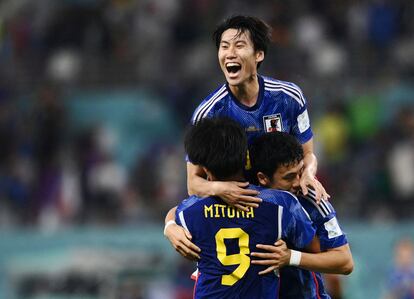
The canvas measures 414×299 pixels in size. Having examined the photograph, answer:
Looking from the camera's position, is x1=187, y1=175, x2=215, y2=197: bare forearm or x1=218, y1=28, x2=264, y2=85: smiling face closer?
x1=187, y1=175, x2=215, y2=197: bare forearm

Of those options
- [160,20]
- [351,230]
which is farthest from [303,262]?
[160,20]

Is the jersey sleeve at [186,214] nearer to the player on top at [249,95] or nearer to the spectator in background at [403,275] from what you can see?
the player on top at [249,95]

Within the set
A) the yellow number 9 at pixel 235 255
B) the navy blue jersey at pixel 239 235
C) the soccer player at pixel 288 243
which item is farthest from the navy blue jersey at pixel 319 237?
the yellow number 9 at pixel 235 255

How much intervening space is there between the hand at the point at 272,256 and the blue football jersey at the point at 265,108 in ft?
2.94

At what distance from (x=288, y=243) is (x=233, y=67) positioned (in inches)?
44.2

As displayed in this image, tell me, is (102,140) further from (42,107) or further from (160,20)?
(160,20)

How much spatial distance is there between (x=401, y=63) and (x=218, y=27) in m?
8.48

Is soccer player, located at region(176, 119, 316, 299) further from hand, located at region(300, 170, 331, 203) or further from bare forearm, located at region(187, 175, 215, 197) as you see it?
hand, located at region(300, 170, 331, 203)

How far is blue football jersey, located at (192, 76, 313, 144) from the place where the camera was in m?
6.45

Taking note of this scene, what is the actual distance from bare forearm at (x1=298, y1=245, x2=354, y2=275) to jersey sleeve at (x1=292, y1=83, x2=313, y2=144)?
85cm

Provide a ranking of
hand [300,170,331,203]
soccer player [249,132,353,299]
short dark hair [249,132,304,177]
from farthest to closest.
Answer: hand [300,170,331,203] < short dark hair [249,132,304,177] < soccer player [249,132,353,299]

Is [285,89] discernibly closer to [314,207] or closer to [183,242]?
[314,207]

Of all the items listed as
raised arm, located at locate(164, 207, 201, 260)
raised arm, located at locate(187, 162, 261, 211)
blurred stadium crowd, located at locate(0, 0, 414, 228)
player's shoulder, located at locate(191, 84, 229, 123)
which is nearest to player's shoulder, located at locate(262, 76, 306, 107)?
player's shoulder, located at locate(191, 84, 229, 123)

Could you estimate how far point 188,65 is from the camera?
1531 cm
